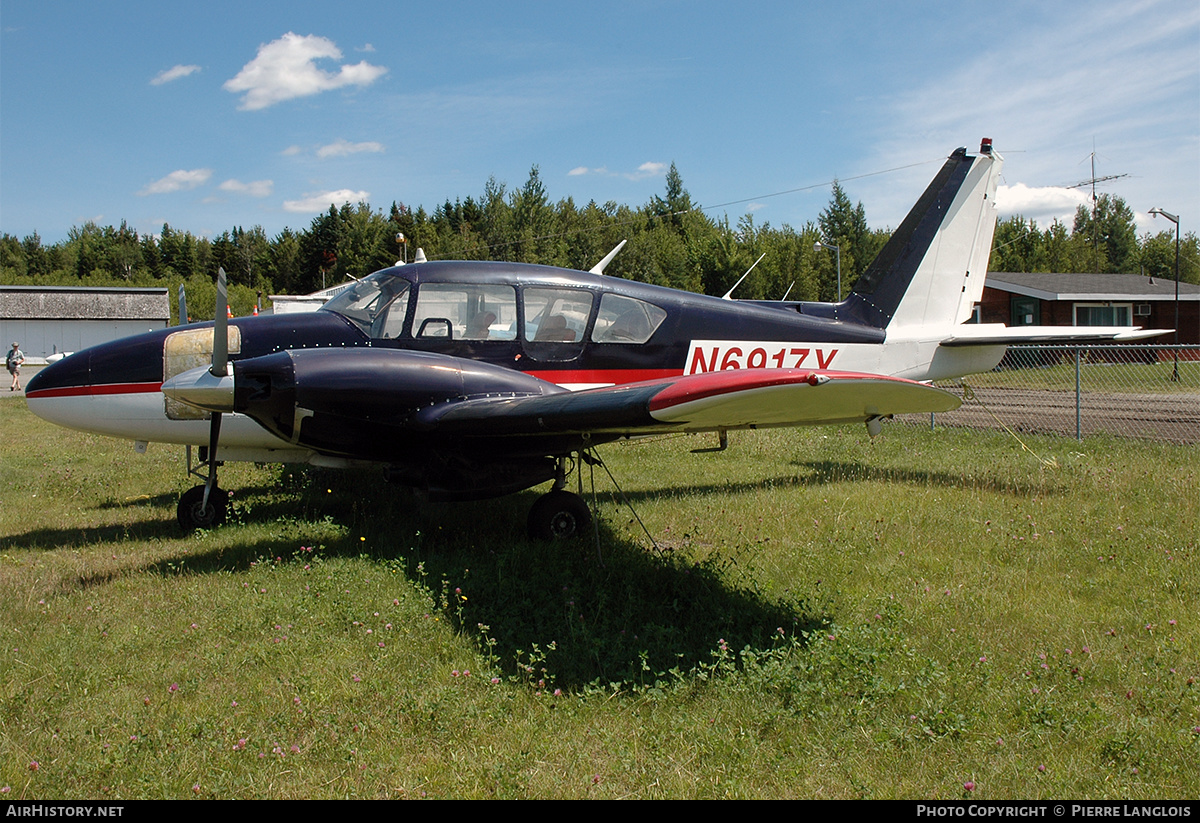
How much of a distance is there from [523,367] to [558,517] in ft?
5.15

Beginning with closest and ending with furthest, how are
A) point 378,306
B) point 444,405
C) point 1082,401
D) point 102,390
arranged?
1. point 444,405
2. point 102,390
3. point 378,306
4. point 1082,401

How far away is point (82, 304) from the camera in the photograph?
51.4 m

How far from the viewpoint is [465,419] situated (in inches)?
221

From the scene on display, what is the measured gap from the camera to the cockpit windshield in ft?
23.1

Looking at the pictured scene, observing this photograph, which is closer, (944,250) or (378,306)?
(378,306)

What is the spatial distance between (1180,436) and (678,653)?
13.1 metres

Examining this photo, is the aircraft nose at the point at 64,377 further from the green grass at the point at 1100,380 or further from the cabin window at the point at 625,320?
the green grass at the point at 1100,380

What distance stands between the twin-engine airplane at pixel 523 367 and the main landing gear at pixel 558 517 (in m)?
0.02

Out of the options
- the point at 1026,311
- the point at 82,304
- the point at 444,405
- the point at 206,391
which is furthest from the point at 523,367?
the point at 82,304

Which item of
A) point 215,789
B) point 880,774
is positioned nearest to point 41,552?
point 215,789

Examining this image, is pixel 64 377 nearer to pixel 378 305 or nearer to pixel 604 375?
pixel 378 305

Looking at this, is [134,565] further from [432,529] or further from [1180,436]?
[1180,436]

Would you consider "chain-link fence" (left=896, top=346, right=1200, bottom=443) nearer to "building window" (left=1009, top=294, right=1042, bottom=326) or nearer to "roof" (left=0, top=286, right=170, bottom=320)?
"building window" (left=1009, top=294, right=1042, bottom=326)

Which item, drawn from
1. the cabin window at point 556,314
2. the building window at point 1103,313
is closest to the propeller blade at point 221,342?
the cabin window at point 556,314
